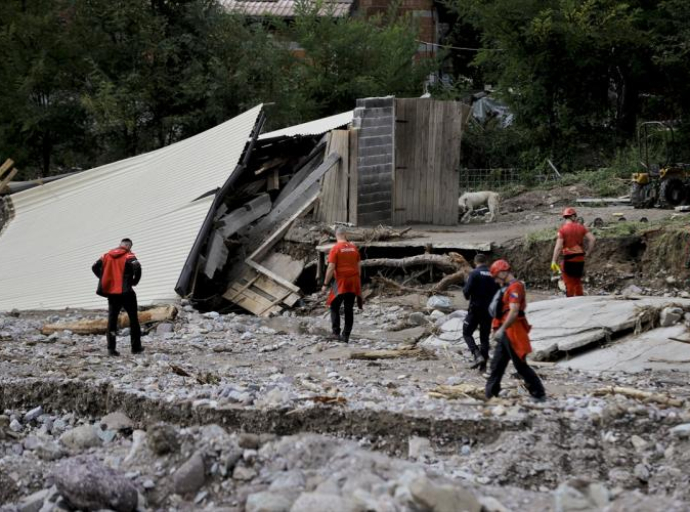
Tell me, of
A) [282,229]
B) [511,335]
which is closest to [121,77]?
[282,229]

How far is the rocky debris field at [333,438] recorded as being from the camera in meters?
6.89

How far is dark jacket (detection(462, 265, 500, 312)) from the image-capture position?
10102 millimetres

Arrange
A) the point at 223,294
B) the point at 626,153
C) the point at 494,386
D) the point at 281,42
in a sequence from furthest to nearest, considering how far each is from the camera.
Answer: the point at 281,42, the point at 626,153, the point at 223,294, the point at 494,386

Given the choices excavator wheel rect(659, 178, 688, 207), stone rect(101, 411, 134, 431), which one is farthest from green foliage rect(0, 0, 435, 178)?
stone rect(101, 411, 134, 431)

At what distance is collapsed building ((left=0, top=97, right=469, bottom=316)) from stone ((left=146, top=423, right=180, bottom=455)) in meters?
6.74

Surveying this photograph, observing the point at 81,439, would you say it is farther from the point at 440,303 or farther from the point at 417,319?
the point at 440,303

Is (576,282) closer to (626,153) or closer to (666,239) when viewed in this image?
(666,239)

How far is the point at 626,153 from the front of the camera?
2477cm

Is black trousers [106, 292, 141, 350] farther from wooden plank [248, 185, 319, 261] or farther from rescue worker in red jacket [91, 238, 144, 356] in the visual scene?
wooden plank [248, 185, 319, 261]

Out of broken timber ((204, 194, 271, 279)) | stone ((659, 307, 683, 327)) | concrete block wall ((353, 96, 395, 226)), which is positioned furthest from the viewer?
concrete block wall ((353, 96, 395, 226))

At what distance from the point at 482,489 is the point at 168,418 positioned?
3293mm

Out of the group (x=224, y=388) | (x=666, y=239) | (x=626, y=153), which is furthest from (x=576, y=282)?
(x=626, y=153)

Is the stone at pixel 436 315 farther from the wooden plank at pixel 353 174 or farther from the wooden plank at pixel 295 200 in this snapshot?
the wooden plank at pixel 295 200

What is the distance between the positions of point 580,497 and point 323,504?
177 cm
